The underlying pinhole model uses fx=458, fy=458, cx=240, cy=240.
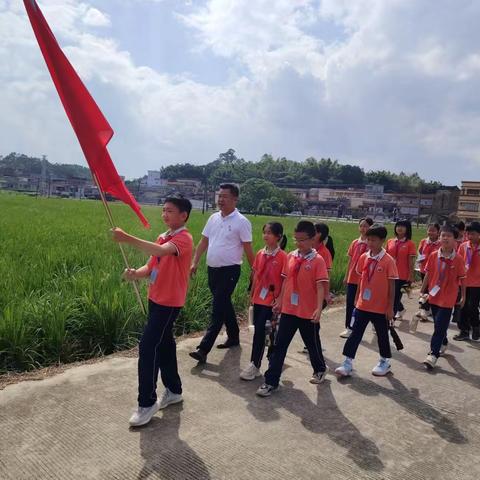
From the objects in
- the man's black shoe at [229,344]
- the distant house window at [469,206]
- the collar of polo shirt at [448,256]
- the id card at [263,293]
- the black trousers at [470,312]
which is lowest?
the man's black shoe at [229,344]

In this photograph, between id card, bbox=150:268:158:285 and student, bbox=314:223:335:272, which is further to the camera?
student, bbox=314:223:335:272

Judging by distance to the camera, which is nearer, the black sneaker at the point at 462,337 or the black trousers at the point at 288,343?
the black trousers at the point at 288,343

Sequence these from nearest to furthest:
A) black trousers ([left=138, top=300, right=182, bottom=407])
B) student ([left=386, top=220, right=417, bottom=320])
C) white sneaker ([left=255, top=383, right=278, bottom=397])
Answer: black trousers ([left=138, top=300, right=182, bottom=407]) < white sneaker ([left=255, top=383, right=278, bottom=397]) < student ([left=386, top=220, right=417, bottom=320])

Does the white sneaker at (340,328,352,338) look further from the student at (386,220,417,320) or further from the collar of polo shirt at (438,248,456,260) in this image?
the collar of polo shirt at (438,248,456,260)

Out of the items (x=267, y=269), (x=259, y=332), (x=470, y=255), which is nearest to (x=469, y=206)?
(x=470, y=255)

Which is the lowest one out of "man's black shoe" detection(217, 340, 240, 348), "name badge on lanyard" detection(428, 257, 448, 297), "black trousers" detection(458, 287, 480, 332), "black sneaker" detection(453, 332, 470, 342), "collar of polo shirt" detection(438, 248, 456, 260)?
"black sneaker" detection(453, 332, 470, 342)

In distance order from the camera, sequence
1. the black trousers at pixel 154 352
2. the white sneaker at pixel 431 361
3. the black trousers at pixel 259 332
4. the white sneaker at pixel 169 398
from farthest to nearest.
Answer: the white sneaker at pixel 431 361, the black trousers at pixel 259 332, the white sneaker at pixel 169 398, the black trousers at pixel 154 352

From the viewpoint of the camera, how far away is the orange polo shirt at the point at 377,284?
14.1 feet

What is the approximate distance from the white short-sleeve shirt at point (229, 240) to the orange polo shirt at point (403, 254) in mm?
2944

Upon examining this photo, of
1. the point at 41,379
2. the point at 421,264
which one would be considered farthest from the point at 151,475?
the point at 421,264

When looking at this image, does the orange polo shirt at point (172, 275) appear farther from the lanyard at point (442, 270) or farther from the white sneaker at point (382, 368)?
the lanyard at point (442, 270)

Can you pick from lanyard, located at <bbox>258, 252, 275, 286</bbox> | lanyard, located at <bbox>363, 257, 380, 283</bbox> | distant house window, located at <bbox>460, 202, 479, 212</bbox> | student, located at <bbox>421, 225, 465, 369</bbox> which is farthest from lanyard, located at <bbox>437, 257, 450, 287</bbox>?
distant house window, located at <bbox>460, 202, 479, 212</bbox>

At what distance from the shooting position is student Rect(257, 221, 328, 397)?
12.5ft

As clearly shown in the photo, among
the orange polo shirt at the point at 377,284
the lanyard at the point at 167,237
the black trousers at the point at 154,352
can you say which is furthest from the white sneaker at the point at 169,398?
the orange polo shirt at the point at 377,284
